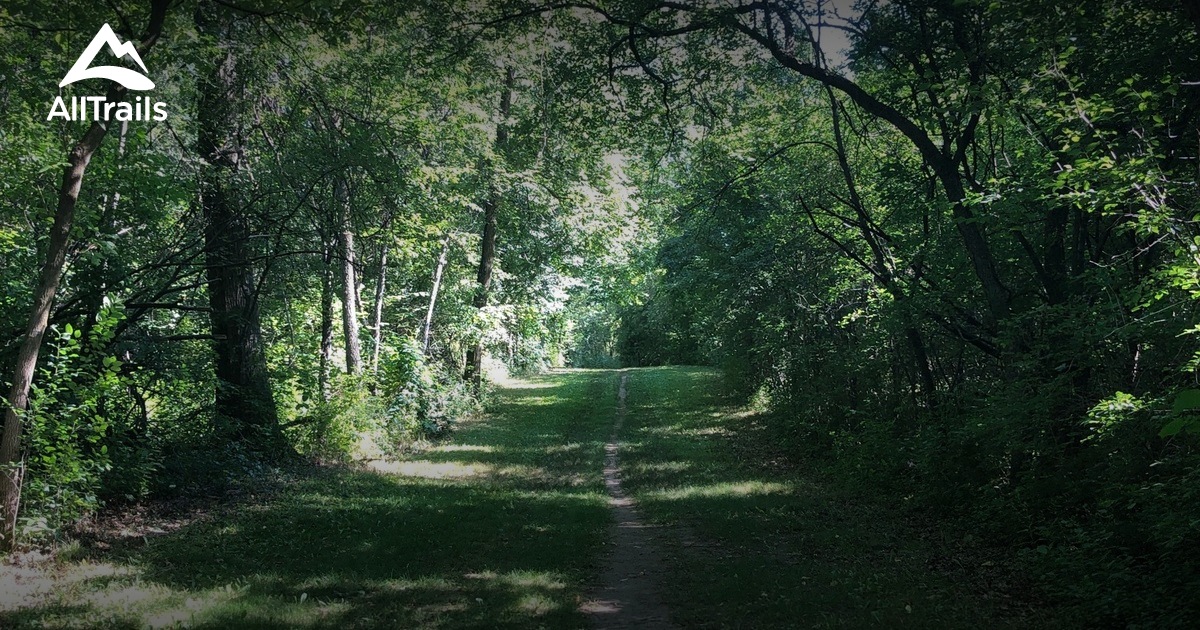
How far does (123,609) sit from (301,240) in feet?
24.2

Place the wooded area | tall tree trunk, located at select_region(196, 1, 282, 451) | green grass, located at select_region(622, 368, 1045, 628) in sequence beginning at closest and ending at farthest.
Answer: green grass, located at select_region(622, 368, 1045, 628)
the wooded area
tall tree trunk, located at select_region(196, 1, 282, 451)

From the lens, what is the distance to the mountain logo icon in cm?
798

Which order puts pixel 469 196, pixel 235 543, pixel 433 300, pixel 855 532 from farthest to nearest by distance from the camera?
pixel 433 300, pixel 469 196, pixel 855 532, pixel 235 543

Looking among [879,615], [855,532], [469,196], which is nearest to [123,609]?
[879,615]

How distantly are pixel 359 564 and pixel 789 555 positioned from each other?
16.4 feet

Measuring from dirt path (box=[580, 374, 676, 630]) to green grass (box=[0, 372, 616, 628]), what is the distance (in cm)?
23

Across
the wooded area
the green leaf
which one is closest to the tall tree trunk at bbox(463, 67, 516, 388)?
the wooded area

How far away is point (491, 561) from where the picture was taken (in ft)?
26.2

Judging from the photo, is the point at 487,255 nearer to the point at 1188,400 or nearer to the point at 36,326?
the point at 36,326

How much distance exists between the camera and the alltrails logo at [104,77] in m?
7.85

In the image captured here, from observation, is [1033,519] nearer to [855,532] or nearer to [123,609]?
[855,532]

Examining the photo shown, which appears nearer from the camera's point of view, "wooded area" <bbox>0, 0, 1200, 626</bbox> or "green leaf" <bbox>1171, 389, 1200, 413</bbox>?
"green leaf" <bbox>1171, 389, 1200, 413</bbox>

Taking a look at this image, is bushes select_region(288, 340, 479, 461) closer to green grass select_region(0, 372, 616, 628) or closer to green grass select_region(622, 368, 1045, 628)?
green grass select_region(0, 372, 616, 628)

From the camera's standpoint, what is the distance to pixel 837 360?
1419 cm
